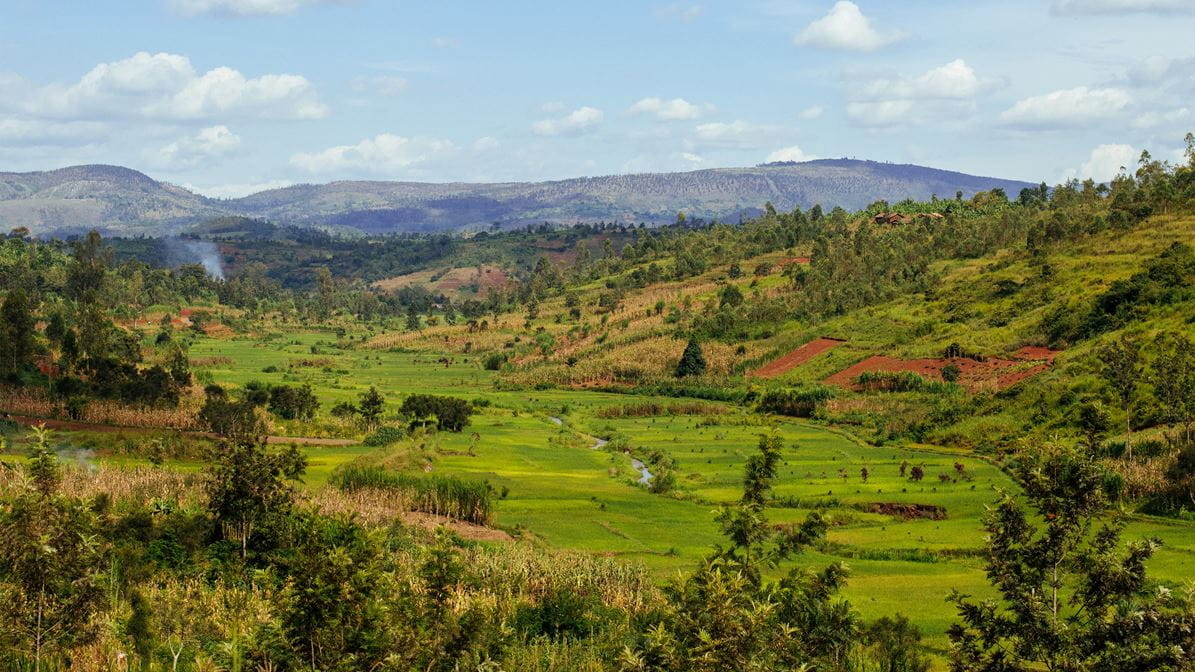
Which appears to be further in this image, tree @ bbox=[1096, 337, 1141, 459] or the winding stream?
the winding stream

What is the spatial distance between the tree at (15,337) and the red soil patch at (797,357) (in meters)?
61.9

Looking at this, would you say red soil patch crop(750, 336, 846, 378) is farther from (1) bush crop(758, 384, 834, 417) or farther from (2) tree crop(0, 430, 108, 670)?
(2) tree crop(0, 430, 108, 670)

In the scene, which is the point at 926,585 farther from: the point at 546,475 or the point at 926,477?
the point at 546,475

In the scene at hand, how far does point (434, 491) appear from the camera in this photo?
43.6 meters

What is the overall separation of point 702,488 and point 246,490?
28.5 metres

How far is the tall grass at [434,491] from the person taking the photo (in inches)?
1700

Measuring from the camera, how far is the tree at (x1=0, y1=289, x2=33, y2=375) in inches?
2425

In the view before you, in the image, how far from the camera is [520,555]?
33.6 m

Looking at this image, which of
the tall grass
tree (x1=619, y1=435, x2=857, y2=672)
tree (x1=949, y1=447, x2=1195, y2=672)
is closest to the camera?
tree (x1=949, y1=447, x2=1195, y2=672)

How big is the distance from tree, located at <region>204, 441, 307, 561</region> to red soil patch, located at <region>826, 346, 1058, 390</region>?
5394cm

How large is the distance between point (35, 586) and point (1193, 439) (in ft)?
154

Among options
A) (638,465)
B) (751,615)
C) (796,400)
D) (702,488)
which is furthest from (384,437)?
(751,615)

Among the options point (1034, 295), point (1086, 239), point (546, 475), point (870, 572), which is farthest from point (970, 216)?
point (870, 572)

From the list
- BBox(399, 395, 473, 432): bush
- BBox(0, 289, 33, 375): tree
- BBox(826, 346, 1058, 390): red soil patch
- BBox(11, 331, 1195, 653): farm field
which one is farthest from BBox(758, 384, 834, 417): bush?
BBox(0, 289, 33, 375): tree
